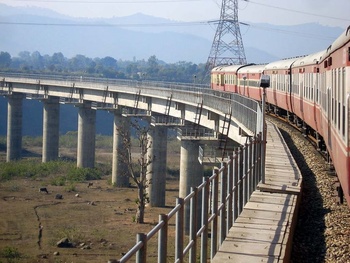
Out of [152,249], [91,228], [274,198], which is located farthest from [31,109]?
[274,198]

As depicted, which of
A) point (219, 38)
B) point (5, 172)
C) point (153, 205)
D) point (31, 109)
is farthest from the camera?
point (31, 109)

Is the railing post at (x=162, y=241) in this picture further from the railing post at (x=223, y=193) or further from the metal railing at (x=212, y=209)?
the railing post at (x=223, y=193)

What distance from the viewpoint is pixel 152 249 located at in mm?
28438

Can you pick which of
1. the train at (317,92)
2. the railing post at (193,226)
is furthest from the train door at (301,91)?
the railing post at (193,226)

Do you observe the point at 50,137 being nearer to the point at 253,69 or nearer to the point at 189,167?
the point at 253,69

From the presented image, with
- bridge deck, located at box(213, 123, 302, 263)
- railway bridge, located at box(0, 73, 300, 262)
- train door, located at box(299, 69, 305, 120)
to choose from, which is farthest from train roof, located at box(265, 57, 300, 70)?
bridge deck, located at box(213, 123, 302, 263)

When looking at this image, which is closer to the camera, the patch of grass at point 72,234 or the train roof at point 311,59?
the train roof at point 311,59

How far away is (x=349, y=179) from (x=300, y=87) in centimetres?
1821

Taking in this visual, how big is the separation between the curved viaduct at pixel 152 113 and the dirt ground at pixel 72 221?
355 centimetres

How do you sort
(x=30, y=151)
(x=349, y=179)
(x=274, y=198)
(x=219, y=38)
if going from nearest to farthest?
(x=349, y=179) → (x=274, y=198) → (x=219, y=38) → (x=30, y=151)

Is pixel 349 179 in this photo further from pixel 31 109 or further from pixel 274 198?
pixel 31 109

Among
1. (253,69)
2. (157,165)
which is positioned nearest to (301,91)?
(253,69)

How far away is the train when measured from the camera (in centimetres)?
1113

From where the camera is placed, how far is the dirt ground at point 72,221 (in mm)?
30641
